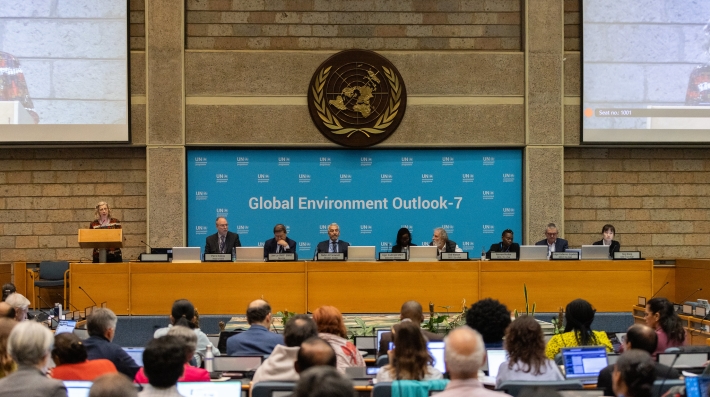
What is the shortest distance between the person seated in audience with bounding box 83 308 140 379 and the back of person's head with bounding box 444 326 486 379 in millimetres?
2193

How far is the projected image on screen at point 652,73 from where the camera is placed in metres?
12.0

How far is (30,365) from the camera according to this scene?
3.47 meters

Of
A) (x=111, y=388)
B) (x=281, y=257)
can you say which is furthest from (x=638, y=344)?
(x=281, y=257)

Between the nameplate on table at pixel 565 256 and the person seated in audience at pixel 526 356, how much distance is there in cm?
560

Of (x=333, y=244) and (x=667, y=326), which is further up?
(x=333, y=244)

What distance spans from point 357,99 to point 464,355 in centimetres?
912

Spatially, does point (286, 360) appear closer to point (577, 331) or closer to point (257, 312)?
point (257, 312)

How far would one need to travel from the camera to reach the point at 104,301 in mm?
9484

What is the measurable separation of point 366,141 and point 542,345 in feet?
25.7

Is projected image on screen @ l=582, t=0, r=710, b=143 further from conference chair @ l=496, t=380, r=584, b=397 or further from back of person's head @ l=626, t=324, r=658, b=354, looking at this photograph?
conference chair @ l=496, t=380, r=584, b=397

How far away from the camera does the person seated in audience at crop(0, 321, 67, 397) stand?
3.29 m

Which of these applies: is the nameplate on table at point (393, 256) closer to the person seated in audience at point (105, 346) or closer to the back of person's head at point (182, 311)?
the back of person's head at point (182, 311)

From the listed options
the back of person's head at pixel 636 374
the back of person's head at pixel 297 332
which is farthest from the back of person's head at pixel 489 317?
the back of person's head at pixel 636 374

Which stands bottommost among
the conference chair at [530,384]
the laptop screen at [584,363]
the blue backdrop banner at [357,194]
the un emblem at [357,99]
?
the laptop screen at [584,363]
